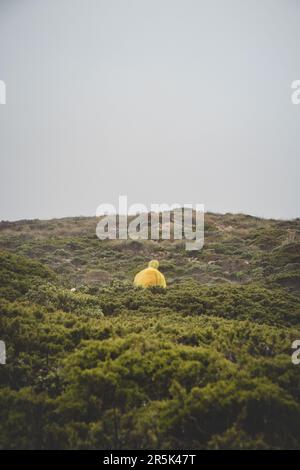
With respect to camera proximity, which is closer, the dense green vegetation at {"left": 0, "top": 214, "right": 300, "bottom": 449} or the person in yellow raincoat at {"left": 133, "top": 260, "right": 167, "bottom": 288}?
the dense green vegetation at {"left": 0, "top": 214, "right": 300, "bottom": 449}

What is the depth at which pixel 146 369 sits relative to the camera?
23.0ft

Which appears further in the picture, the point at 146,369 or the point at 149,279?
the point at 149,279

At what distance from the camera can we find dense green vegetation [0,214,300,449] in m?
6.07

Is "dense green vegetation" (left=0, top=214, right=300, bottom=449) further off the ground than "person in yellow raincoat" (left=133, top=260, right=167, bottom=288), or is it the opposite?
"person in yellow raincoat" (left=133, top=260, right=167, bottom=288)

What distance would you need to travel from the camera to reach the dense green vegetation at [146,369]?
607 centimetres

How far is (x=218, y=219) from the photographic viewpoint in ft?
128

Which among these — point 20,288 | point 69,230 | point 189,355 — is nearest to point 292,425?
point 189,355

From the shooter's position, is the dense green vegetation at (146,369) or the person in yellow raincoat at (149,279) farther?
the person in yellow raincoat at (149,279)

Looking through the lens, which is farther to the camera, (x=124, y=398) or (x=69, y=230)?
(x=69, y=230)

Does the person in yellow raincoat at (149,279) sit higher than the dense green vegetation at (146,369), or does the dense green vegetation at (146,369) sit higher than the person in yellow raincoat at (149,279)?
the person in yellow raincoat at (149,279)

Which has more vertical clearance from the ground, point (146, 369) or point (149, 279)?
point (149, 279)

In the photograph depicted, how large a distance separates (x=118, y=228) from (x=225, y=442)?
31722 mm

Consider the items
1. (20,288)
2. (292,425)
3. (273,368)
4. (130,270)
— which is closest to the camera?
(292,425)
